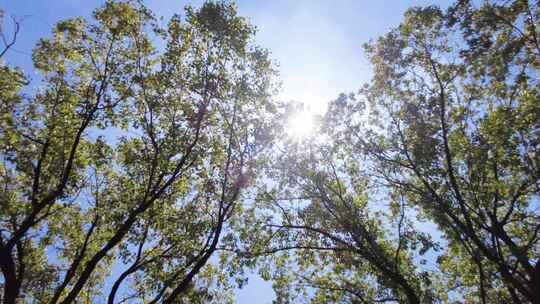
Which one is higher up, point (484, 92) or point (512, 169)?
point (484, 92)

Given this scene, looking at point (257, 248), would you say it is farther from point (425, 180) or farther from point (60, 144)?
point (60, 144)

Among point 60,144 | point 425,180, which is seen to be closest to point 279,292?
point 425,180

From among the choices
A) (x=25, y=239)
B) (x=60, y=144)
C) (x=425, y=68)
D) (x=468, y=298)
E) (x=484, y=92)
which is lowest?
(x=25, y=239)

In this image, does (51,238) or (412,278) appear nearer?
(412,278)

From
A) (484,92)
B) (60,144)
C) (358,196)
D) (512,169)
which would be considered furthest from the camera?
(358,196)

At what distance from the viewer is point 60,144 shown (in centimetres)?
1630

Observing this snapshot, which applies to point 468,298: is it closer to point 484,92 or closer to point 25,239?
point 484,92

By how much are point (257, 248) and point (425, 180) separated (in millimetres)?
9116

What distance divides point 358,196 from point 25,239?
17.0 m

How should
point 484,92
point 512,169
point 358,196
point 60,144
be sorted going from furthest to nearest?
point 358,196 → point 484,92 → point 60,144 → point 512,169

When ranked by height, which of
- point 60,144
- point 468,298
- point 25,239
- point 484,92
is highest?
point 484,92

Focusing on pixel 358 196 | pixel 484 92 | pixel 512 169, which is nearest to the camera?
pixel 512 169

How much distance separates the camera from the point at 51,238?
17.9 metres

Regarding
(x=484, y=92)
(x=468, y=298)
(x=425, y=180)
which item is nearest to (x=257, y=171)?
(x=425, y=180)
